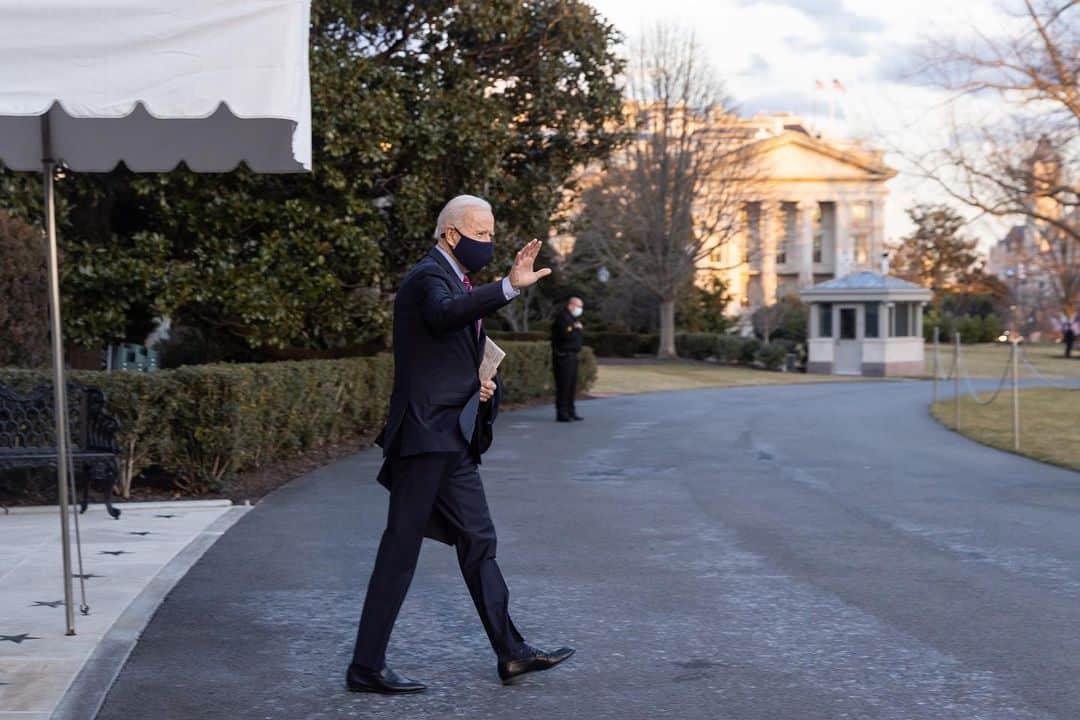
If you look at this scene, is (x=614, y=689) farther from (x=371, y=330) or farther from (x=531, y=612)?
(x=371, y=330)

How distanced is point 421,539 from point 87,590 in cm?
299

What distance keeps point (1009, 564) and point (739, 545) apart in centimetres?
178

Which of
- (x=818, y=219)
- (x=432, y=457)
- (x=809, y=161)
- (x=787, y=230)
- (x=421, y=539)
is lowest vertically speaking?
(x=421, y=539)

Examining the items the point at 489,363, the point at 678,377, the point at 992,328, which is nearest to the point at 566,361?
the point at 489,363

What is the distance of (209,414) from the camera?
1186 cm

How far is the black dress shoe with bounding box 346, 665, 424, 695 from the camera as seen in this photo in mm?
5422

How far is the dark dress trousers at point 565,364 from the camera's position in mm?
21672

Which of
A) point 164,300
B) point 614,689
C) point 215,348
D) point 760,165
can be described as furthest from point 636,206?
point 614,689

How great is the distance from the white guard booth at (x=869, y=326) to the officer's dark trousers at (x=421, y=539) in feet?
138

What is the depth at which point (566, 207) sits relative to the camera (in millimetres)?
23656

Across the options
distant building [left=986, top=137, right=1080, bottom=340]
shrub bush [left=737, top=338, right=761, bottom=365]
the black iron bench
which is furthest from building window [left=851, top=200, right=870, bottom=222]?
the black iron bench

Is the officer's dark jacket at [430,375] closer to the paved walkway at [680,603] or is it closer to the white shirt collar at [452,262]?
the white shirt collar at [452,262]

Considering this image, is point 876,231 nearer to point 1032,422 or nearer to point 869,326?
point 869,326

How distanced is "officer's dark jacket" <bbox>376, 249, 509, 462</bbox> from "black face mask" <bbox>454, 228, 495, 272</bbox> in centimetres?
10
